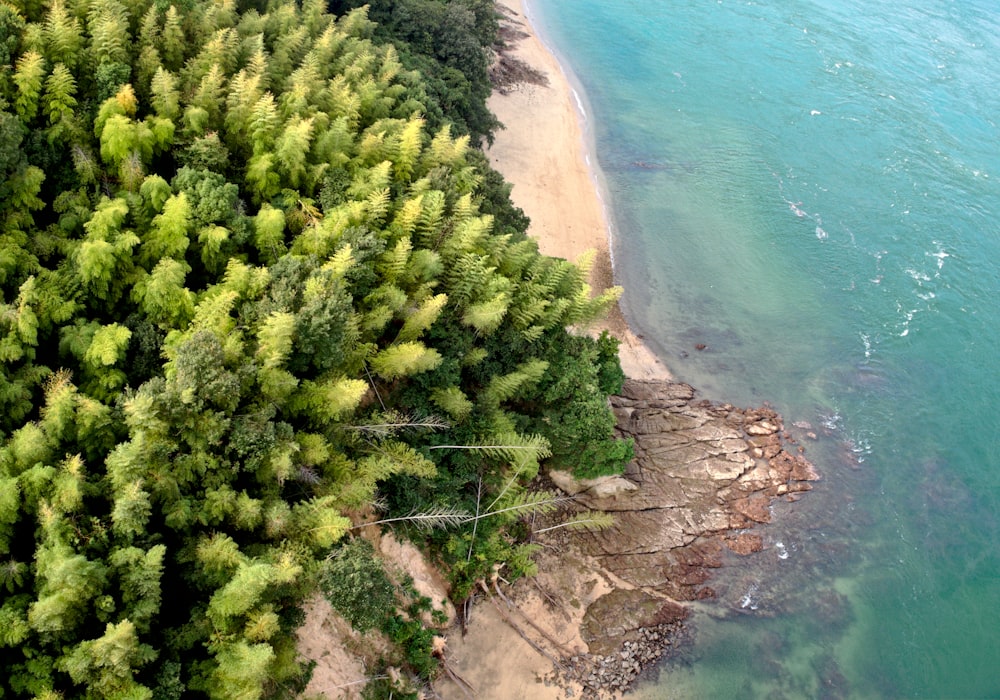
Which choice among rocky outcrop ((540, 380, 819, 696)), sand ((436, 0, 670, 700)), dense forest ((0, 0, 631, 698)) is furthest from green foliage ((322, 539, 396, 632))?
rocky outcrop ((540, 380, 819, 696))

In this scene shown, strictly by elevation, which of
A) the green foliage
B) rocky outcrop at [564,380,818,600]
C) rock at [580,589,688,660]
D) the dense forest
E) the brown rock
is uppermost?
the dense forest

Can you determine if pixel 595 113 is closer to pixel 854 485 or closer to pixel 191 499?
pixel 854 485

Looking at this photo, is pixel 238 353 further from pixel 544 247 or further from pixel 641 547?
pixel 544 247

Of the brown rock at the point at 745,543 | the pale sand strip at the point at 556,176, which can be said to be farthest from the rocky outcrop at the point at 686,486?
the pale sand strip at the point at 556,176

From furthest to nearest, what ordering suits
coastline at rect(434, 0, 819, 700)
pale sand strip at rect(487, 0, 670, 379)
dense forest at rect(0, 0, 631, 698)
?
pale sand strip at rect(487, 0, 670, 379), coastline at rect(434, 0, 819, 700), dense forest at rect(0, 0, 631, 698)

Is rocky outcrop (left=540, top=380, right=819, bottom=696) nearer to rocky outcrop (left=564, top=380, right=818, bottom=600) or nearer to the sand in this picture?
rocky outcrop (left=564, top=380, right=818, bottom=600)

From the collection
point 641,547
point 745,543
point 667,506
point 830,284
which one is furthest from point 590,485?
point 830,284

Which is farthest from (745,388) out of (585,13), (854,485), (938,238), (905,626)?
(585,13)
